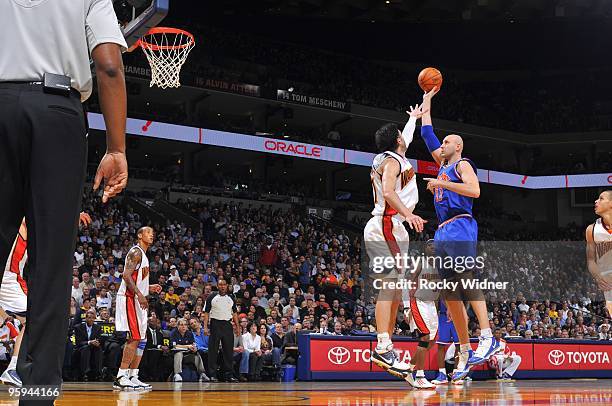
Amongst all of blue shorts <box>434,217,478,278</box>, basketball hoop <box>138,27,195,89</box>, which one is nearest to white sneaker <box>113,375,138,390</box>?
blue shorts <box>434,217,478,278</box>

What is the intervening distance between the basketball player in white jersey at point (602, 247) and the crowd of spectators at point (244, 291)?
269 inches

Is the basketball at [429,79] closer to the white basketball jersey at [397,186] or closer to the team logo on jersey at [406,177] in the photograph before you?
the white basketball jersey at [397,186]

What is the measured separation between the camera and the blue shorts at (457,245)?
22.6 ft

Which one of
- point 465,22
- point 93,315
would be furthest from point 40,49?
point 465,22

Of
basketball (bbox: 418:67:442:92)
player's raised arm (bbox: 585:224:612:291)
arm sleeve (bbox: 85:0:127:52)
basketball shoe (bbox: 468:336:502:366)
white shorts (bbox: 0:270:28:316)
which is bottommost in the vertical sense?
basketball shoe (bbox: 468:336:502:366)

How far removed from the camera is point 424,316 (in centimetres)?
746

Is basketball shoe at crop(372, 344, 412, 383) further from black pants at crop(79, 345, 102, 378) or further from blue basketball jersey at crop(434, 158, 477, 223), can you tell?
black pants at crop(79, 345, 102, 378)

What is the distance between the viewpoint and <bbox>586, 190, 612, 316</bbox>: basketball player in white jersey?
25.6 feet

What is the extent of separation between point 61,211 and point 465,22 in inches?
1332

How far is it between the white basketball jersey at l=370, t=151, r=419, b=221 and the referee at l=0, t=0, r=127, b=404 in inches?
185

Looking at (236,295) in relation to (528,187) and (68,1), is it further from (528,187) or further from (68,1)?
(528,187)

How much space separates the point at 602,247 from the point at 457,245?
6.69 ft

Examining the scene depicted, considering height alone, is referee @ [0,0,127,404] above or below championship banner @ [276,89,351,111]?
below

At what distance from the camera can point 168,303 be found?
15742mm
